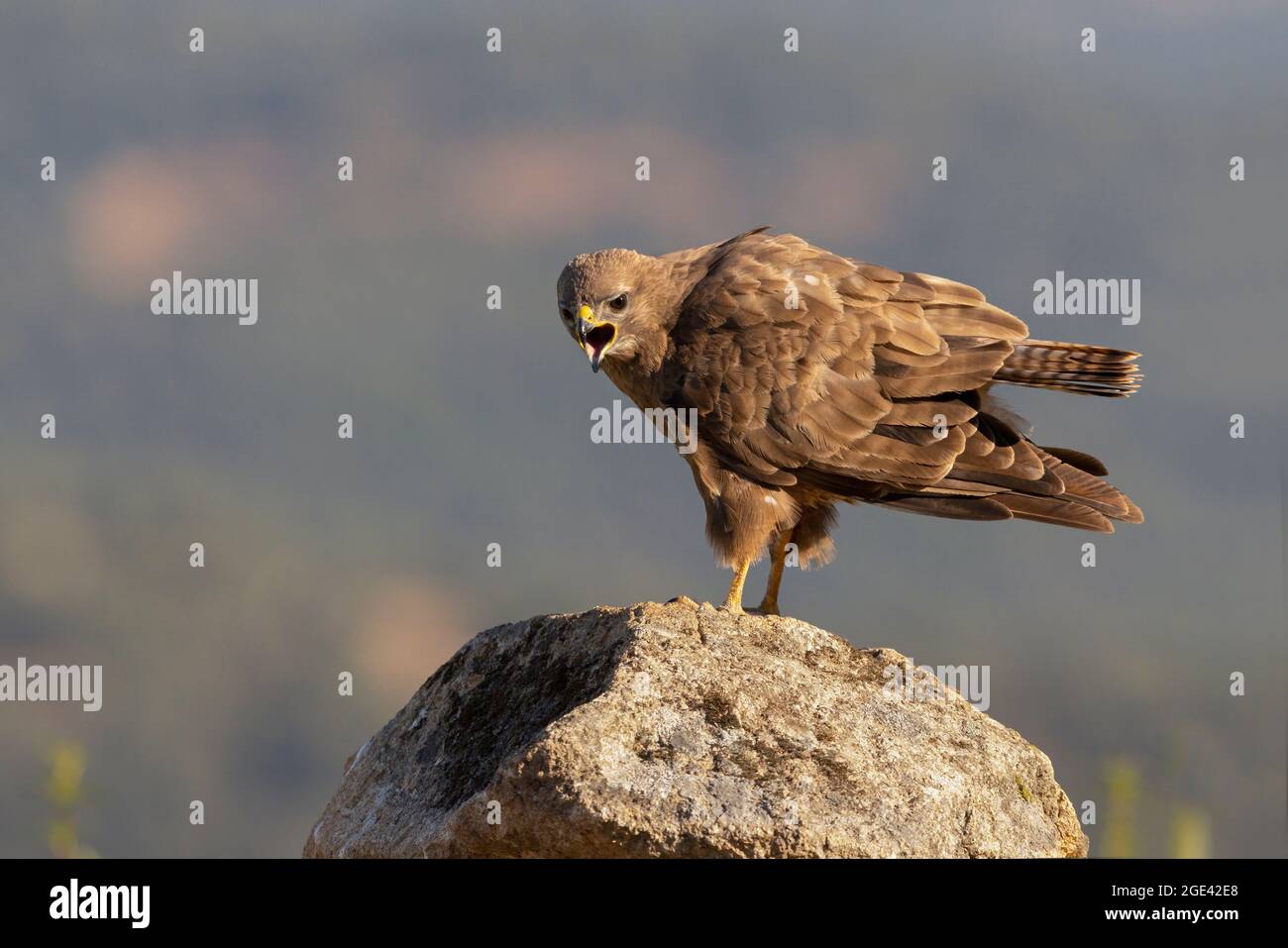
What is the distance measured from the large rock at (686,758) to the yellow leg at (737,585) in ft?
3.40

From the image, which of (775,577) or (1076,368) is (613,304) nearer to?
(775,577)

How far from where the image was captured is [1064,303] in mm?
8578

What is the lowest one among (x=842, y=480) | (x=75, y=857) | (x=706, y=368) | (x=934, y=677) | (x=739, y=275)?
(x=75, y=857)

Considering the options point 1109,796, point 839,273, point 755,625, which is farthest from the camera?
point 839,273

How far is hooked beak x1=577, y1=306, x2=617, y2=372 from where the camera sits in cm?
812

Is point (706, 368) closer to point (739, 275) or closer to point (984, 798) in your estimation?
point (739, 275)

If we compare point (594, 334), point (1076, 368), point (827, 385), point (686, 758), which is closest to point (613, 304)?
point (594, 334)

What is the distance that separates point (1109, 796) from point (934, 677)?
1.08 meters

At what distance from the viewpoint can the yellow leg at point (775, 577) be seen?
8.09m

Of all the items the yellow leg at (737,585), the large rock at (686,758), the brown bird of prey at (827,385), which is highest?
the brown bird of prey at (827,385)

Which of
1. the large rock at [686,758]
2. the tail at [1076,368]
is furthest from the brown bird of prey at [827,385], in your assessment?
the large rock at [686,758]

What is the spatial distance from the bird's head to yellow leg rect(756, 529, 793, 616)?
1.35m

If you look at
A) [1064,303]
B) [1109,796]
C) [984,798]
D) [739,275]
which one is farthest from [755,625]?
[1064,303]

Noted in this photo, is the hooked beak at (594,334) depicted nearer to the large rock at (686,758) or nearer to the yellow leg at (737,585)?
the yellow leg at (737,585)
